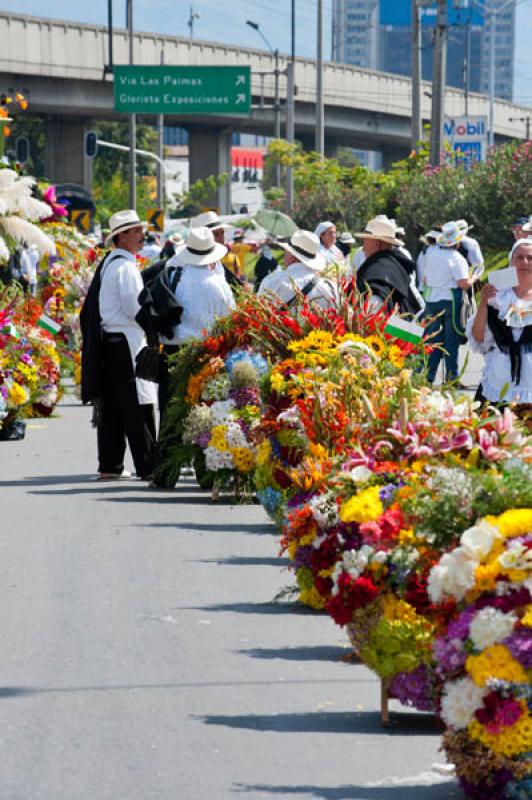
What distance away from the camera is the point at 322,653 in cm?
851

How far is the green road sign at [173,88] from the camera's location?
213 ft

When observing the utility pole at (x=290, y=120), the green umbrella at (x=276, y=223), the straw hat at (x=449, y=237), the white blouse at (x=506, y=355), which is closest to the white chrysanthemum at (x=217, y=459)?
the white blouse at (x=506, y=355)

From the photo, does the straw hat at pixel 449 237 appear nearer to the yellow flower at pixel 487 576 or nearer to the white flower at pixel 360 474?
the white flower at pixel 360 474

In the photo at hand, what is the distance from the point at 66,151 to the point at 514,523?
74172 mm

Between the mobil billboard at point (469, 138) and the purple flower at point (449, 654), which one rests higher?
the mobil billboard at point (469, 138)

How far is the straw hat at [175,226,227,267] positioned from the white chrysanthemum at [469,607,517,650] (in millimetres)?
9144

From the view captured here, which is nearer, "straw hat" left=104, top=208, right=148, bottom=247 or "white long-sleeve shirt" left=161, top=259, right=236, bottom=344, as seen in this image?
"white long-sleeve shirt" left=161, top=259, right=236, bottom=344

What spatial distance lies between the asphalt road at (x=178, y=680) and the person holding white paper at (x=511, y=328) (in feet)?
5.63

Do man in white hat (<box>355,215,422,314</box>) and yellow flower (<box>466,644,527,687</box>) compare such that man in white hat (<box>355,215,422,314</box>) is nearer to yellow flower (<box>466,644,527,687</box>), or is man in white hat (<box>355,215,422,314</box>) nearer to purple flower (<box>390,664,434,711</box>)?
purple flower (<box>390,664,434,711</box>)

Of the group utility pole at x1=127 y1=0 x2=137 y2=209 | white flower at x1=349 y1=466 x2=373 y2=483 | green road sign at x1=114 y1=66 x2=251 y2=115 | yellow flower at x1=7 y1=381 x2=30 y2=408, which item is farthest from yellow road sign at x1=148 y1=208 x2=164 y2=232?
white flower at x1=349 y1=466 x2=373 y2=483

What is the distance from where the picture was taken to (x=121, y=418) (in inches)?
599

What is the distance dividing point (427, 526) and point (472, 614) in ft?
2.01

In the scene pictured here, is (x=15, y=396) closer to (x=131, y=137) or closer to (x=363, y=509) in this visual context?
(x=363, y=509)

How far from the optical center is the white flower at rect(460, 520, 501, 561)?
603 cm
